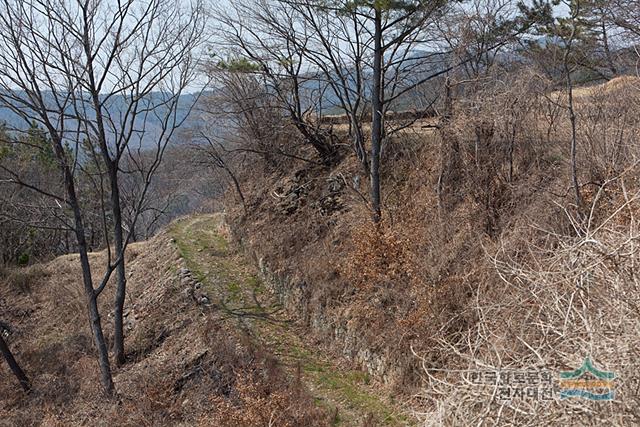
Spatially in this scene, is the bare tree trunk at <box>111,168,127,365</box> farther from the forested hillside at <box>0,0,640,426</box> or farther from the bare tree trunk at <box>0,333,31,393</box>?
the bare tree trunk at <box>0,333,31,393</box>

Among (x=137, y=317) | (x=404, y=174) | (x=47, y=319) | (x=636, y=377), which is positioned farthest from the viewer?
(x=47, y=319)

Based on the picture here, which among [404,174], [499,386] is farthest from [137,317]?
[499,386]

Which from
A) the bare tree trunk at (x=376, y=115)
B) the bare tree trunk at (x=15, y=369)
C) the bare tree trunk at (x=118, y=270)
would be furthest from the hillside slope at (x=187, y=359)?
the bare tree trunk at (x=376, y=115)

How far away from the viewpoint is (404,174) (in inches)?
466

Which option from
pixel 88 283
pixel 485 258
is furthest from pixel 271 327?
pixel 485 258

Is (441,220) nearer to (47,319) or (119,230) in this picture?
(119,230)

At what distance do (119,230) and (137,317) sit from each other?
176 inches
